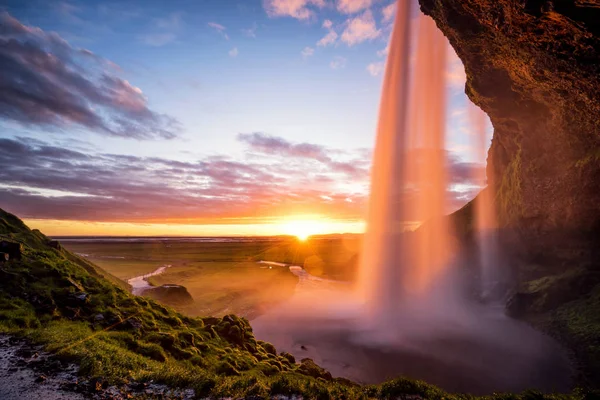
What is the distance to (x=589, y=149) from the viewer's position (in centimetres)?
3256

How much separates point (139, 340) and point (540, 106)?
48296 millimetres

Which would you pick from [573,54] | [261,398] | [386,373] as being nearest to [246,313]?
[386,373]

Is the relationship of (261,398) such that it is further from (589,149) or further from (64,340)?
(589,149)

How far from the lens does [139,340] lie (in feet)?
48.6

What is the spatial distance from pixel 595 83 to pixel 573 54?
425 cm

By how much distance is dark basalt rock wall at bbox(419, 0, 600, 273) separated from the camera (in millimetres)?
18373

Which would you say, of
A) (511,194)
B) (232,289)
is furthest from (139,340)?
(511,194)

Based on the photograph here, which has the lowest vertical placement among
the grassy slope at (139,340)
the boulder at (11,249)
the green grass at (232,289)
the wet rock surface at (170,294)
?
the green grass at (232,289)

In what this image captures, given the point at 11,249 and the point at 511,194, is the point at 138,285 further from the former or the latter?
the point at 511,194

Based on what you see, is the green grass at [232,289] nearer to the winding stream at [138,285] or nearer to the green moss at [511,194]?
the winding stream at [138,285]

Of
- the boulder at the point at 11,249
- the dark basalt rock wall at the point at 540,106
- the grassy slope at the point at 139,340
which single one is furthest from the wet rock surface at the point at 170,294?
the dark basalt rock wall at the point at 540,106

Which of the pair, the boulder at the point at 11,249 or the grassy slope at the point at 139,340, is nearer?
the grassy slope at the point at 139,340

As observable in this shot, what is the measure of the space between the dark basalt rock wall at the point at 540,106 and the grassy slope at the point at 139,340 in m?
21.2

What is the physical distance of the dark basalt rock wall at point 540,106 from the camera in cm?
1837
